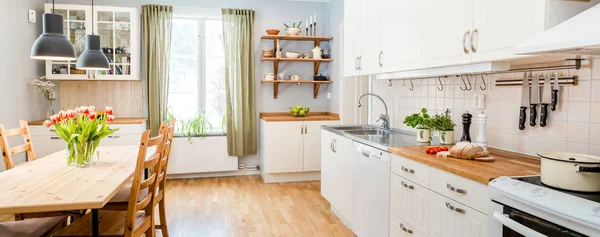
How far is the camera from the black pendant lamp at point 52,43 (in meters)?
2.62

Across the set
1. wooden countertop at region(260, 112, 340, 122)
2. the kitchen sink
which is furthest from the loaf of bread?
wooden countertop at region(260, 112, 340, 122)

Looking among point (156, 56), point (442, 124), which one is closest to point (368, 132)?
point (442, 124)

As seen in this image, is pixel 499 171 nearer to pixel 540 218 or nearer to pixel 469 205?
pixel 469 205

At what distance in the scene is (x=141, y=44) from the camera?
5102 millimetres

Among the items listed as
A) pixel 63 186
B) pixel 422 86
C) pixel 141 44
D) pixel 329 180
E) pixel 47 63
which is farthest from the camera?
pixel 141 44

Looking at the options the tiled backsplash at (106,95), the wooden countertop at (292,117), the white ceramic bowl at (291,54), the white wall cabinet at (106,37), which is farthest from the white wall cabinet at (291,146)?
the white wall cabinet at (106,37)

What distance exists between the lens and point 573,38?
54.5 inches

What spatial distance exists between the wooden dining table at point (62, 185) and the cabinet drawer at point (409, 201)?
5.31 ft

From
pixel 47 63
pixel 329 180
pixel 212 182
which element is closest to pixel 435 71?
pixel 329 180

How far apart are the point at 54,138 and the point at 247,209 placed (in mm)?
2412

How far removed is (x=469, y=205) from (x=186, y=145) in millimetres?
4077

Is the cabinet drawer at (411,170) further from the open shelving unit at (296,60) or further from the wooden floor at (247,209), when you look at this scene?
the open shelving unit at (296,60)

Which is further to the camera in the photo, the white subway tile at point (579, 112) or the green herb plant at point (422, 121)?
the green herb plant at point (422, 121)

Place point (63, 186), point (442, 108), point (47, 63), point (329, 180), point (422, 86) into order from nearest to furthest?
point (63, 186), point (442, 108), point (422, 86), point (329, 180), point (47, 63)
